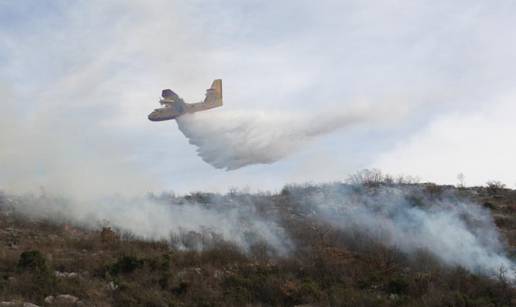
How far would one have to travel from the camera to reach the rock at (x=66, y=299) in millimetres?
14855

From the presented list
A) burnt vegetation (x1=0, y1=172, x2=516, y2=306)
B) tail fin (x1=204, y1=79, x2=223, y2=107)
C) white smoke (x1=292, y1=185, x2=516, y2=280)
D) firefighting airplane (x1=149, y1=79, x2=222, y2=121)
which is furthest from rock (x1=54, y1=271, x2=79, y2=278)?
tail fin (x1=204, y1=79, x2=223, y2=107)

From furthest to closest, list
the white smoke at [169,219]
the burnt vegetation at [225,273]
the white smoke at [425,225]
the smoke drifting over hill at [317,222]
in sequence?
the white smoke at [169,219], the smoke drifting over hill at [317,222], the white smoke at [425,225], the burnt vegetation at [225,273]

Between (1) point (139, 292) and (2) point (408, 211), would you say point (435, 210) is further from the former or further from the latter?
(1) point (139, 292)

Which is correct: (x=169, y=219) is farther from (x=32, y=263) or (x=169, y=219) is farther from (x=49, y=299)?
(x=49, y=299)

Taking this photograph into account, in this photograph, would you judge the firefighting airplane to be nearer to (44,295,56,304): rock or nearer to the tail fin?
the tail fin

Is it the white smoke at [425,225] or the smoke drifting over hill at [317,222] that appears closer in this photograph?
the white smoke at [425,225]

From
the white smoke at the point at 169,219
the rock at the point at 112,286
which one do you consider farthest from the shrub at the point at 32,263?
the white smoke at the point at 169,219

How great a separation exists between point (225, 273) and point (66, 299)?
5.61 m

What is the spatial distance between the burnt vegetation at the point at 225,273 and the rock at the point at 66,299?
28cm

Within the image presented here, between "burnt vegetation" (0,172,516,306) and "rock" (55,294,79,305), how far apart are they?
28cm

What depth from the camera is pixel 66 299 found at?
15086 millimetres

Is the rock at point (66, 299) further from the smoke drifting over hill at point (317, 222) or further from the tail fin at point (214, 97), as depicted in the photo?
the tail fin at point (214, 97)

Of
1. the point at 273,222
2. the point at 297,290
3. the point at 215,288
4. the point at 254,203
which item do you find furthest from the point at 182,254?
the point at 254,203

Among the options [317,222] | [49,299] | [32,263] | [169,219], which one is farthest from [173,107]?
[49,299]
